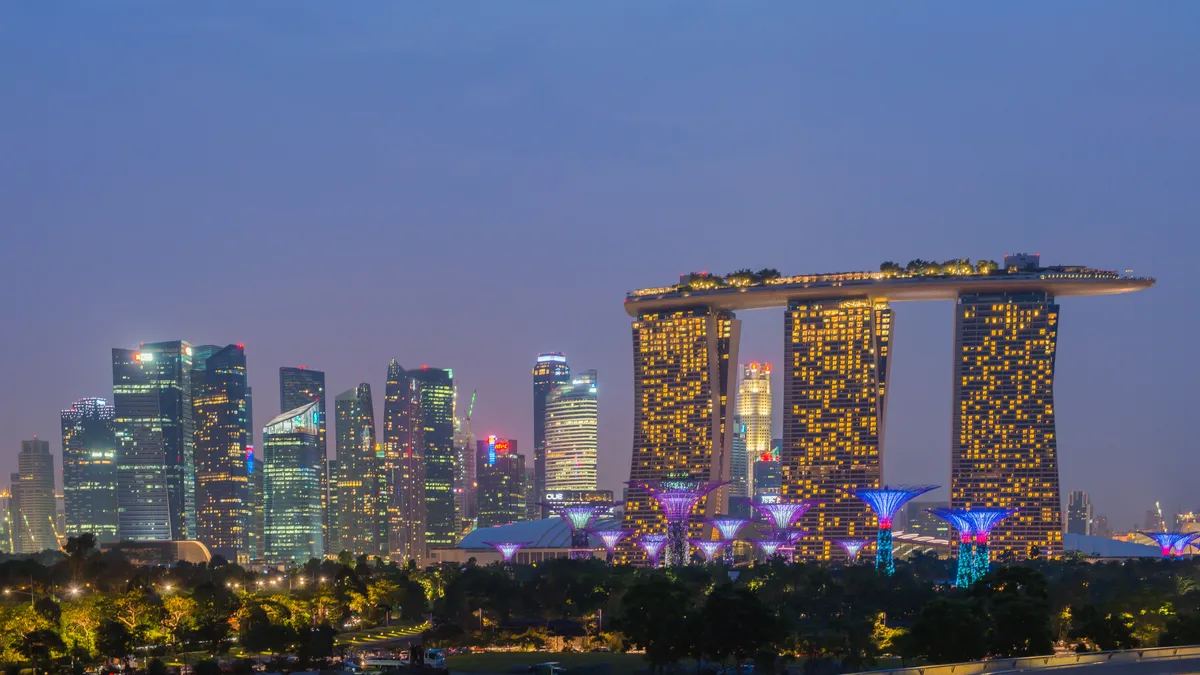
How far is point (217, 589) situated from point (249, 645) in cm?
3047

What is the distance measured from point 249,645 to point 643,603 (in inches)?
1191

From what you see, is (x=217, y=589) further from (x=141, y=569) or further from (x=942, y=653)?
(x=942, y=653)

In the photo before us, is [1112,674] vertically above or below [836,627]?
above

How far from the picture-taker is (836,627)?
13475cm

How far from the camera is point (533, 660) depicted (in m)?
127

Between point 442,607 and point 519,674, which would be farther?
point 442,607

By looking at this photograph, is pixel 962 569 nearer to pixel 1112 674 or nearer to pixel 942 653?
pixel 942 653

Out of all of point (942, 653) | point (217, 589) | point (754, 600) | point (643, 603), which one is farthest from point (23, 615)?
point (942, 653)

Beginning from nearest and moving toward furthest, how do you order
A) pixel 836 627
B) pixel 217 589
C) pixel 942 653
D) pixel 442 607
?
pixel 942 653 → pixel 836 627 → pixel 217 589 → pixel 442 607

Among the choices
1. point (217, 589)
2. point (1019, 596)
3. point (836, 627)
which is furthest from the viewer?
point (217, 589)

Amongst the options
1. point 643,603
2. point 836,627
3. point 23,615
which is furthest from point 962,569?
point 23,615

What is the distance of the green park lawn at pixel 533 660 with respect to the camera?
119 m

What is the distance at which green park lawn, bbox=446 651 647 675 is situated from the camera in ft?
392

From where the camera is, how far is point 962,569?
198 metres
